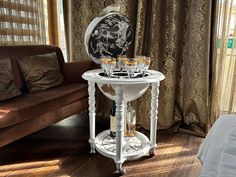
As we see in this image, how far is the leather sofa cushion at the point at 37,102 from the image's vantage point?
1723mm

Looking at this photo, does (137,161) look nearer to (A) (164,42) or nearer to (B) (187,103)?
(B) (187,103)

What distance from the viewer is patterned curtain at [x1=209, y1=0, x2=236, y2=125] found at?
91.6 inches

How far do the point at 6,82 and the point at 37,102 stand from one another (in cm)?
36

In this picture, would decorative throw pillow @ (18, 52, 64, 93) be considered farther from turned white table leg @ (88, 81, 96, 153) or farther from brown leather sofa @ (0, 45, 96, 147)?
turned white table leg @ (88, 81, 96, 153)

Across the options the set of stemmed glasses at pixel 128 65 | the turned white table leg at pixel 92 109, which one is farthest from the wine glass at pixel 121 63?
the turned white table leg at pixel 92 109

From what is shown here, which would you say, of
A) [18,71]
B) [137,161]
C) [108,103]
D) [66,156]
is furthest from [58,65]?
[137,161]

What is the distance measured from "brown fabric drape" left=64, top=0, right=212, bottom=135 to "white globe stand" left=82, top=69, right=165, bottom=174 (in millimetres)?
543

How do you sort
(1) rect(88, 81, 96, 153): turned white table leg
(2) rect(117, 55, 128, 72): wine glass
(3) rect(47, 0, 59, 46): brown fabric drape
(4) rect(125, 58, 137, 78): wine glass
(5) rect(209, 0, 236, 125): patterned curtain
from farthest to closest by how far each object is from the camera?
(3) rect(47, 0, 59, 46): brown fabric drape → (5) rect(209, 0, 236, 125): patterned curtain → (1) rect(88, 81, 96, 153): turned white table leg → (2) rect(117, 55, 128, 72): wine glass → (4) rect(125, 58, 137, 78): wine glass

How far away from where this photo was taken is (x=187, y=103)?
2.59 meters

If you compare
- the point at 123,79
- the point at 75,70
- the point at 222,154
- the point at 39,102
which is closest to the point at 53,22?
the point at 75,70

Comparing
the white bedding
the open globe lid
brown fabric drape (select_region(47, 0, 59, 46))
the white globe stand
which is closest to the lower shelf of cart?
the white globe stand

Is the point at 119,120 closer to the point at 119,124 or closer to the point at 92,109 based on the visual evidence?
the point at 119,124

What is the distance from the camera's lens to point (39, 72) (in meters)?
2.39

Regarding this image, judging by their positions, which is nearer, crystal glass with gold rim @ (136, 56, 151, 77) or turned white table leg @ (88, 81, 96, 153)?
crystal glass with gold rim @ (136, 56, 151, 77)
